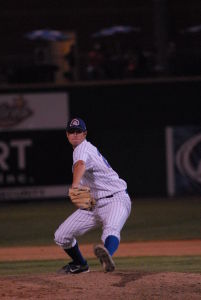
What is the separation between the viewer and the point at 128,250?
40.0 feet

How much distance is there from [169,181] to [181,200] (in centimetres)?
50

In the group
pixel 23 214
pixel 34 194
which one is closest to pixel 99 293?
pixel 23 214

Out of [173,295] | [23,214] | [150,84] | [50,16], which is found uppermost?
[50,16]

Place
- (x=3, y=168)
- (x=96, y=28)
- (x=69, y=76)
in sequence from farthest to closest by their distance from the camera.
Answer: (x=96, y=28) < (x=69, y=76) < (x=3, y=168)

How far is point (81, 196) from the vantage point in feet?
25.6

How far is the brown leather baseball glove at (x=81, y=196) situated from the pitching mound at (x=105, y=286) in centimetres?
75

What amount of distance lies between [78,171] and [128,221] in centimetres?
816

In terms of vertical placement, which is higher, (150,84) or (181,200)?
(150,84)

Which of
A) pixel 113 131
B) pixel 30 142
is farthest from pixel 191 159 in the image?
pixel 30 142

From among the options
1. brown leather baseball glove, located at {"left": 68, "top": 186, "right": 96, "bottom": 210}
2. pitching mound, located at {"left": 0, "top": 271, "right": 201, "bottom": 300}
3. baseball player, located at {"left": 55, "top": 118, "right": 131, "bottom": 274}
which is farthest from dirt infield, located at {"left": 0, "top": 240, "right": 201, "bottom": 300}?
brown leather baseball glove, located at {"left": 68, "top": 186, "right": 96, "bottom": 210}

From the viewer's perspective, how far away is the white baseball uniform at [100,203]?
26.7ft

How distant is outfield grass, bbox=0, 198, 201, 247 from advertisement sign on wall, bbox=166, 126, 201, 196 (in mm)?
290

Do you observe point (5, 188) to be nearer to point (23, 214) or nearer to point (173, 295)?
point (23, 214)

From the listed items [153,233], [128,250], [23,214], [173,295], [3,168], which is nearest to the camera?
[173,295]
